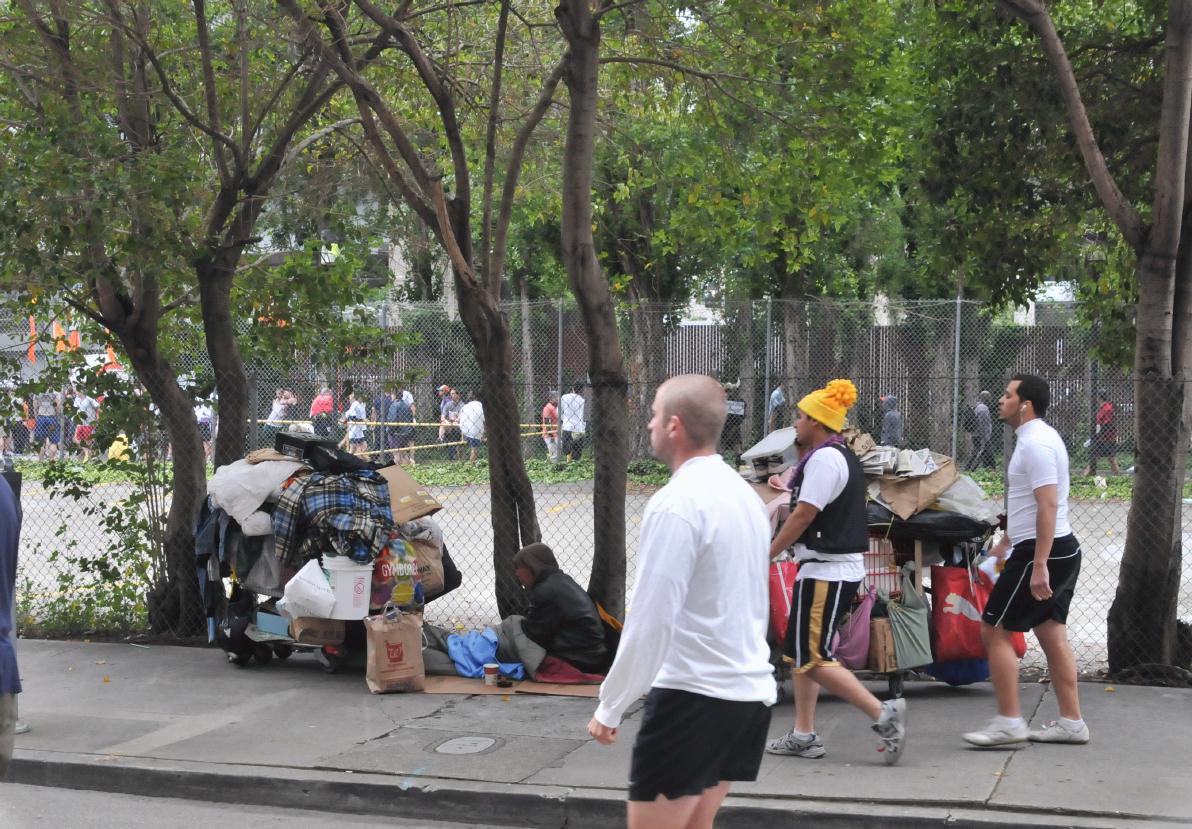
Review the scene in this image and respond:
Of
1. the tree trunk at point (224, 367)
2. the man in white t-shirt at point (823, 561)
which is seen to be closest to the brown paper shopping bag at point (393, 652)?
the tree trunk at point (224, 367)

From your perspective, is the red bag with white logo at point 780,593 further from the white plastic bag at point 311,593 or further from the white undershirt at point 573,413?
the white undershirt at point 573,413

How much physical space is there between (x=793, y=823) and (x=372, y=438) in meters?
10.4

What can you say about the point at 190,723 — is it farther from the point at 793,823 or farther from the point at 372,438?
the point at 372,438

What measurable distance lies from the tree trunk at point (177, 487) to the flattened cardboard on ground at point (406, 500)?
2051mm

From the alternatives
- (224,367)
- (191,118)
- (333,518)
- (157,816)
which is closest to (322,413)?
(224,367)

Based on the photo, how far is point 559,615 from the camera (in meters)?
8.38

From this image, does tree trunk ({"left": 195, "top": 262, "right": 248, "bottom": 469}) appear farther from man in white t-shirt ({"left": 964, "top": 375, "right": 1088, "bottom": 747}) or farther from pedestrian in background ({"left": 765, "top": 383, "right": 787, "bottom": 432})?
pedestrian in background ({"left": 765, "top": 383, "right": 787, "bottom": 432})

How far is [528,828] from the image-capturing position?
6.28 m

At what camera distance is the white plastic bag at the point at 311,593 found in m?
8.26

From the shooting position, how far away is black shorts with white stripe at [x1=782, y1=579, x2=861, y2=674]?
6555mm

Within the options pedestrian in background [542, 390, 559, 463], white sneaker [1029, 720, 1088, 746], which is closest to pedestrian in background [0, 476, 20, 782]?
white sneaker [1029, 720, 1088, 746]

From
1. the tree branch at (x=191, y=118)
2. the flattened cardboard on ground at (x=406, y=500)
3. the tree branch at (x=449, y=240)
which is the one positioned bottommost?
the flattened cardboard on ground at (x=406, y=500)

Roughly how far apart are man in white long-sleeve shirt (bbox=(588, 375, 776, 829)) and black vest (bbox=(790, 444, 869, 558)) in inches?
105

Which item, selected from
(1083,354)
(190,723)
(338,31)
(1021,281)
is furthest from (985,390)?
(190,723)
